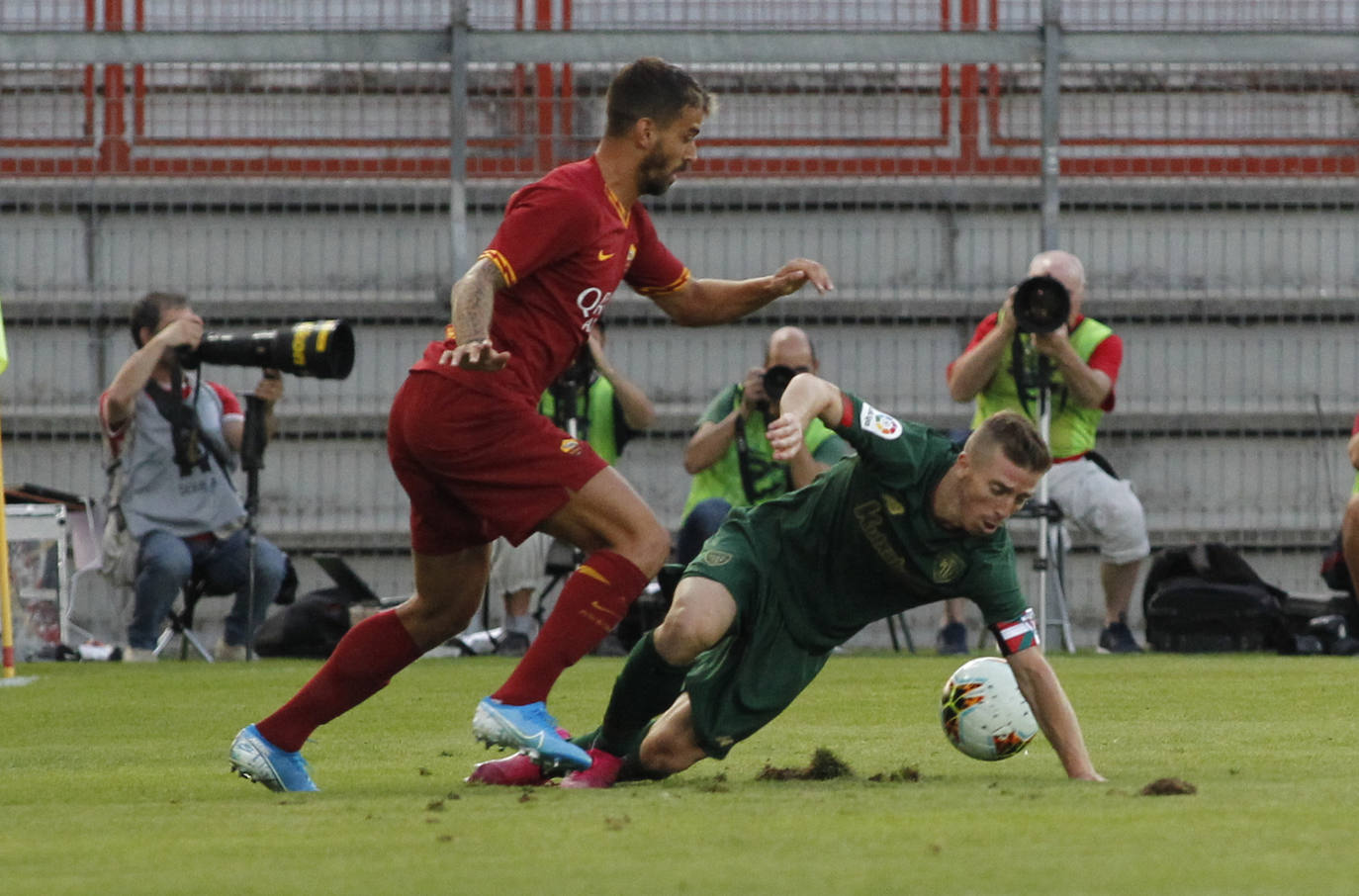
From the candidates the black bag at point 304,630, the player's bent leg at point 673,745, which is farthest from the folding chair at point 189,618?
the player's bent leg at point 673,745

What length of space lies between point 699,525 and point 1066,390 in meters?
1.89

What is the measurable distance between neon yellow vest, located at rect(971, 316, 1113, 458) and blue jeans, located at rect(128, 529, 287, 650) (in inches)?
143

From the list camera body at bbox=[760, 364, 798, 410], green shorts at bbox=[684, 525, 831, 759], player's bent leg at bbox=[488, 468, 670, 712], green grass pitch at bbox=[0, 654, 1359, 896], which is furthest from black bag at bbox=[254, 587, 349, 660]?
player's bent leg at bbox=[488, 468, 670, 712]

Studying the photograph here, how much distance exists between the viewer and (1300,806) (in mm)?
4070

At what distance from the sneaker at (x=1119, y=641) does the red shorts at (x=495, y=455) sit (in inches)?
231

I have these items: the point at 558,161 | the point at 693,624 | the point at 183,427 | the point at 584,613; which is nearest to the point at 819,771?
the point at 693,624

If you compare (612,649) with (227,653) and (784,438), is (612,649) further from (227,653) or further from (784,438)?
(784,438)

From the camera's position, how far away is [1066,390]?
1004 cm

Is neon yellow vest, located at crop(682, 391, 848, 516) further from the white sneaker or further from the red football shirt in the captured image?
the red football shirt

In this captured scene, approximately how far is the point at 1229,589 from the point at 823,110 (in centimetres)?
390

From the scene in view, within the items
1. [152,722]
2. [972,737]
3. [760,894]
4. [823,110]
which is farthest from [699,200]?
[760,894]

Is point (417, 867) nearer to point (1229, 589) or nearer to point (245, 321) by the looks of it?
point (1229, 589)

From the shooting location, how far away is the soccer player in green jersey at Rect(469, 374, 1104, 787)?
480 cm

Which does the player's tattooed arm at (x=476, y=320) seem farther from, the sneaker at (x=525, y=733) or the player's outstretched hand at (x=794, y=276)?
the player's outstretched hand at (x=794, y=276)
